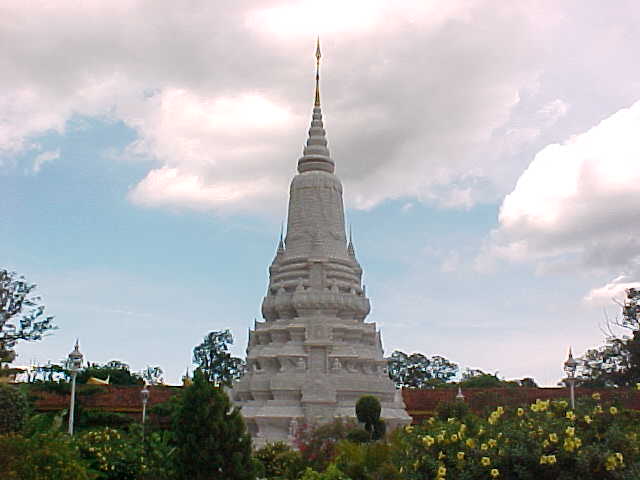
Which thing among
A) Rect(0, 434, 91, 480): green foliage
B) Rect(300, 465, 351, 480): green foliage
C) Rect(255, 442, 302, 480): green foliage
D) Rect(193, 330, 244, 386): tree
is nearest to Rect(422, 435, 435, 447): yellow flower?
Rect(300, 465, 351, 480): green foliage

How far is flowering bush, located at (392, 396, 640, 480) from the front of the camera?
11484 millimetres

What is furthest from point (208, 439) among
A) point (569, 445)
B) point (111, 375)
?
point (111, 375)

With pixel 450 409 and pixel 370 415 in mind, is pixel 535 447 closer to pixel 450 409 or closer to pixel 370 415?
pixel 450 409

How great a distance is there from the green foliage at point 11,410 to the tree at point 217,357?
4697 cm

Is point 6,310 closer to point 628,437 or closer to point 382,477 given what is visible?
point 382,477

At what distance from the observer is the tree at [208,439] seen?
1586 centimetres

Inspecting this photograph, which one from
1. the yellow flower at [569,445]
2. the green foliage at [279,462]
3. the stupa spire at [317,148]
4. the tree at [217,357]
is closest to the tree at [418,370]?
the tree at [217,357]

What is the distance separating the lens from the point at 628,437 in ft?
38.0

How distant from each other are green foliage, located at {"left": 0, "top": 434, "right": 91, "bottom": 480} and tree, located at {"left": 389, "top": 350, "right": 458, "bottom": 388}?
202 ft

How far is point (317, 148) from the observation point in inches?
1715

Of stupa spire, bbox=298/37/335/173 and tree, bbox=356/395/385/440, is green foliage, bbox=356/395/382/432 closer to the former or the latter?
tree, bbox=356/395/385/440

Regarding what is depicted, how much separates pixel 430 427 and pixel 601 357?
131 ft

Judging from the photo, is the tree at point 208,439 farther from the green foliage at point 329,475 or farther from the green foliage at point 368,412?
the green foliage at point 368,412

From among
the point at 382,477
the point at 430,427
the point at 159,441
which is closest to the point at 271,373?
the point at 159,441
